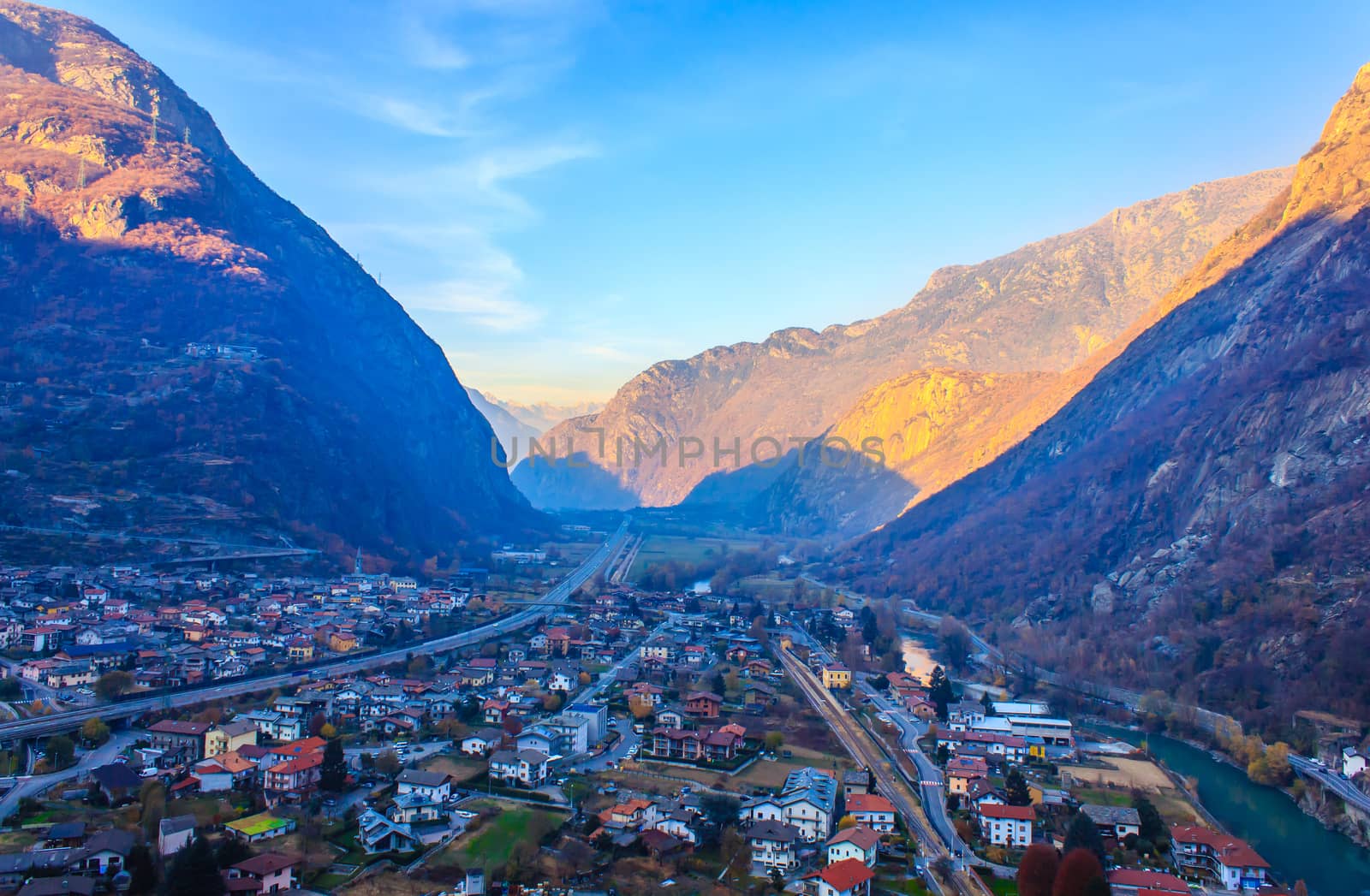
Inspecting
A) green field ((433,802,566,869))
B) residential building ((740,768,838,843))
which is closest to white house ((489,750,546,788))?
green field ((433,802,566,869))

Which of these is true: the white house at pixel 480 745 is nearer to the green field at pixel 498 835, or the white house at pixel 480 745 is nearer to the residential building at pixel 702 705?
the green field at pixel 498 835

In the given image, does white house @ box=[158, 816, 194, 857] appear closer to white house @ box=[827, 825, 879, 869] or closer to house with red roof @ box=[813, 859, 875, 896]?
house with red roof @ box=[813, 859, 875, 896]

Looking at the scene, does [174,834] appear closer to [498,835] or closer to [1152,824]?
[498,835]

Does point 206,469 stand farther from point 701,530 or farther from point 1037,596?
point 701,530

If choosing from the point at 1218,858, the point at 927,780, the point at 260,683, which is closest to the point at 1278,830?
the point at 1218,858

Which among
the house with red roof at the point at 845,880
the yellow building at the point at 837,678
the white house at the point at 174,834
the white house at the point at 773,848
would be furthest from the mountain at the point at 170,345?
the house with red roof at the point at 845,880

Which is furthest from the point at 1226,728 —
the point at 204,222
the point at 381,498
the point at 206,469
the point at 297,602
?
the point at 204,222

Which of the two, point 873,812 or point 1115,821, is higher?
point 873,812
